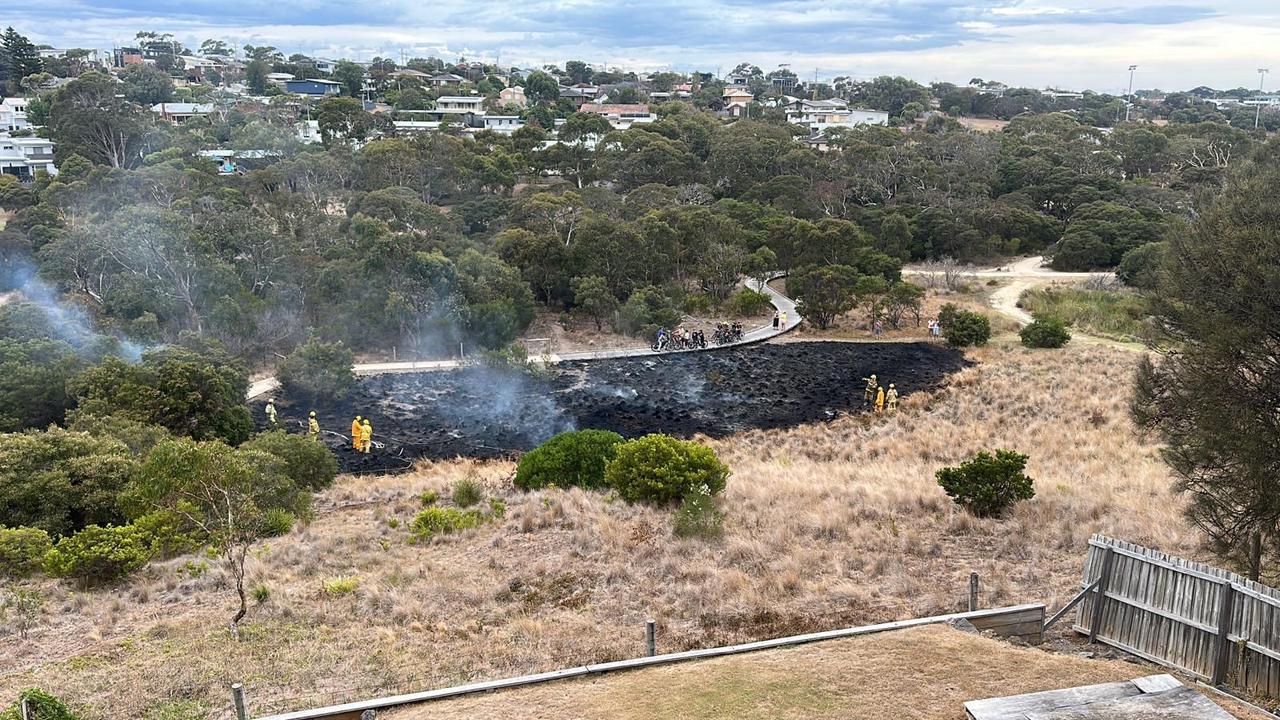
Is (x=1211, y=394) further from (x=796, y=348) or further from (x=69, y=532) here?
(x=796, y=348)

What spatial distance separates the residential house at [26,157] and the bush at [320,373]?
3906cm

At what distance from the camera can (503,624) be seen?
10375 millimetres

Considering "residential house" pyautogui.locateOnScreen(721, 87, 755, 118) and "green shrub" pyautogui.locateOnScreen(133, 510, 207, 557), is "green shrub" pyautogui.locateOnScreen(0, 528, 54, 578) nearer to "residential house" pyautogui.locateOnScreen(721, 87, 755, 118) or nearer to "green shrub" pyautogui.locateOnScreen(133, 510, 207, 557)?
"green shrub" pyautogui.locateOnScreen(133, 510, 207, 557)

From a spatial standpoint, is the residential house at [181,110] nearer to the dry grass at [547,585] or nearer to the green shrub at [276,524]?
the green shrub at [276,524]

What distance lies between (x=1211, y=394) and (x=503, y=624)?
25.8 ft

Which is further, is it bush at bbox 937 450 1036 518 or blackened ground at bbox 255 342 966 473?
blackened ground at bbox 255 342 966 473

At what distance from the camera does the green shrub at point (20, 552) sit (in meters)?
12.6

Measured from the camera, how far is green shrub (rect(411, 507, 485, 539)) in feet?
46.5

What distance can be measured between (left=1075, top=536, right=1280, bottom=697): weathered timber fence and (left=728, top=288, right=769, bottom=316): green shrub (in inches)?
1066

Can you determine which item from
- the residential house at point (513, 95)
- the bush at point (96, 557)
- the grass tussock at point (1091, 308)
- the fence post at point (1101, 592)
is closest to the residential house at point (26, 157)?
the bush at point (96, 557)

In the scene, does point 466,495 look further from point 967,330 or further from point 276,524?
point 967,330

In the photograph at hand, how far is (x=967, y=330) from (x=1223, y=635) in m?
25.1

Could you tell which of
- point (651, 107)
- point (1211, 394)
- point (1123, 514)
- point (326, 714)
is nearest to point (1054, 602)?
point (1211, 394)

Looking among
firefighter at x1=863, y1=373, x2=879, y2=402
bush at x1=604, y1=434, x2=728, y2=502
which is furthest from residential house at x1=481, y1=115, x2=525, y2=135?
bush at x1=604, y1=434, x2=728, y2=502
